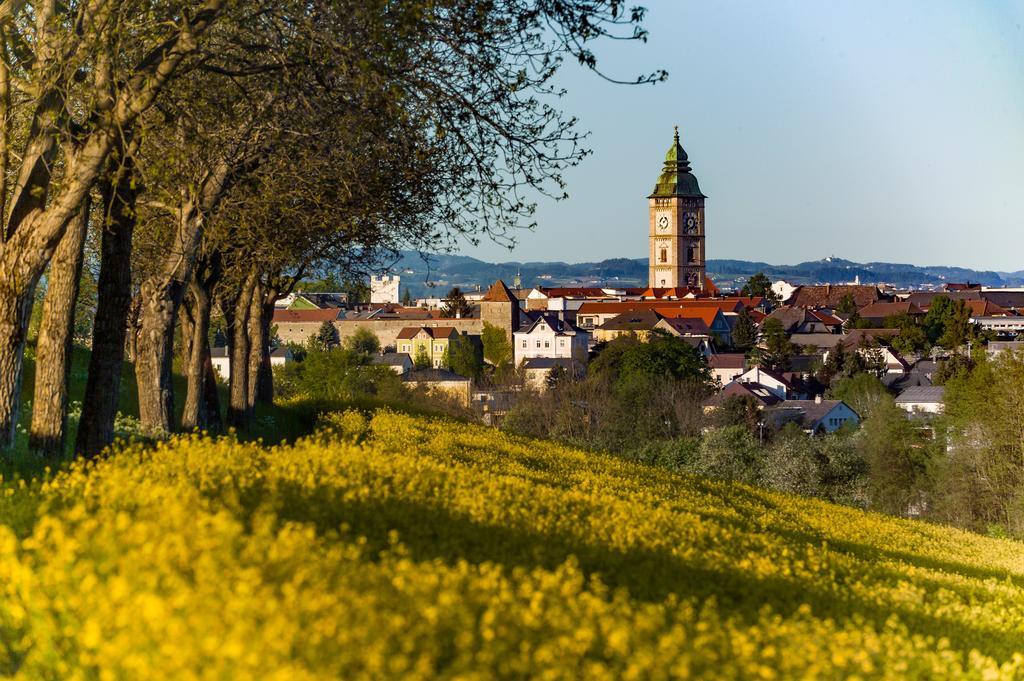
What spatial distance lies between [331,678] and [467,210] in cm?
1508

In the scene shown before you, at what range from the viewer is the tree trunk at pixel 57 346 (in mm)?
15352

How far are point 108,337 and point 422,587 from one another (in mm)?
10556

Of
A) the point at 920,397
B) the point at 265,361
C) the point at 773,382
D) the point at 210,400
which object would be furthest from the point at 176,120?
the point at 773,382

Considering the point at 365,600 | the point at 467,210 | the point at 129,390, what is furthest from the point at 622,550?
the point at 129,390

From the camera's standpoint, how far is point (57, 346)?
15.5 meters

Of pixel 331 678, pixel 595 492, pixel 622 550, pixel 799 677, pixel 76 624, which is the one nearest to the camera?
pixel 331 678

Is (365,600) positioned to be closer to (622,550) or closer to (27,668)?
(27,668)

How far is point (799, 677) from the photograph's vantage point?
24.9 feet

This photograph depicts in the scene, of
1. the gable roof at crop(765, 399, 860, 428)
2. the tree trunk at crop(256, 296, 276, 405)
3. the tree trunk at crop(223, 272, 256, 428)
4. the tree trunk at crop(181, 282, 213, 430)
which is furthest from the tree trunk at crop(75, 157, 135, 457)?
the gable roof at crop(765, 399, 860, 428)

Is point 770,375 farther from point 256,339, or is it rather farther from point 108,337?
point 108,337

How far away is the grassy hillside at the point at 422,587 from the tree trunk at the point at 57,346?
2.26 metres

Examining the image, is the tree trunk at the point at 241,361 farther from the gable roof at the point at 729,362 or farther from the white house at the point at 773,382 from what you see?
the gable roof at the point at 729,362

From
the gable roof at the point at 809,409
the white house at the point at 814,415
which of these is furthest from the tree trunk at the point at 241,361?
the gable roof at the point at 809,409

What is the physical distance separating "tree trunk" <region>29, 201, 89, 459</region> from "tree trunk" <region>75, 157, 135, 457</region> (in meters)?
0.53
